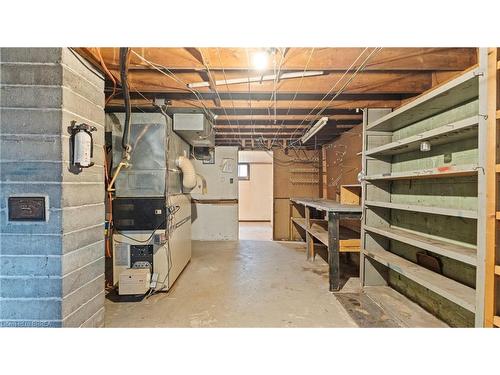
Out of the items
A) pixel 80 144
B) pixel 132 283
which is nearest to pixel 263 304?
pixel 132 283

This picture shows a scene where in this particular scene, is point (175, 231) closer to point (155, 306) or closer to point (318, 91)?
point (155, 306)

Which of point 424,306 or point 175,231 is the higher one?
point 175,231

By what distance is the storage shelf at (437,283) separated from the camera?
1.33 m

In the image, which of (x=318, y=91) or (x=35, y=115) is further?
(x=318, y=91)

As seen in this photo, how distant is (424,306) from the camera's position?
2.02 metres

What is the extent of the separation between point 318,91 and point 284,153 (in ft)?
9.21

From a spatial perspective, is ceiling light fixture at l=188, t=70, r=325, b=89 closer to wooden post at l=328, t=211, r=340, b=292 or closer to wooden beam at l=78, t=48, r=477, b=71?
wooden beam at l=78, t=48, r=477, b=71

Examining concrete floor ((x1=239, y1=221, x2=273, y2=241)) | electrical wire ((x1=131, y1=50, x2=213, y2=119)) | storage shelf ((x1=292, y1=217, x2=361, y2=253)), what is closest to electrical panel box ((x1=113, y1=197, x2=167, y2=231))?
electrical wire ((x1=131, y1=50, x2=213, y2=119))

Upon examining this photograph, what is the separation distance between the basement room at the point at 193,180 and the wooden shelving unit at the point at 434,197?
0.01 meters

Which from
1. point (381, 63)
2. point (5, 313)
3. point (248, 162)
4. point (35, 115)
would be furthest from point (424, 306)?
point (248, 162)

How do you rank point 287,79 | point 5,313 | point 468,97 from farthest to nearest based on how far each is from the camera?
point 287,79 < point 468,97 < point 5,313

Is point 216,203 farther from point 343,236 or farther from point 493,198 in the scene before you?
point 493,198

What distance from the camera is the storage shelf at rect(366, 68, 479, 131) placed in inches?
53.0

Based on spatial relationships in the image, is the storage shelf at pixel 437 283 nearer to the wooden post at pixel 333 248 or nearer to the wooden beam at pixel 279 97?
the wooden post at pixel 333 248
